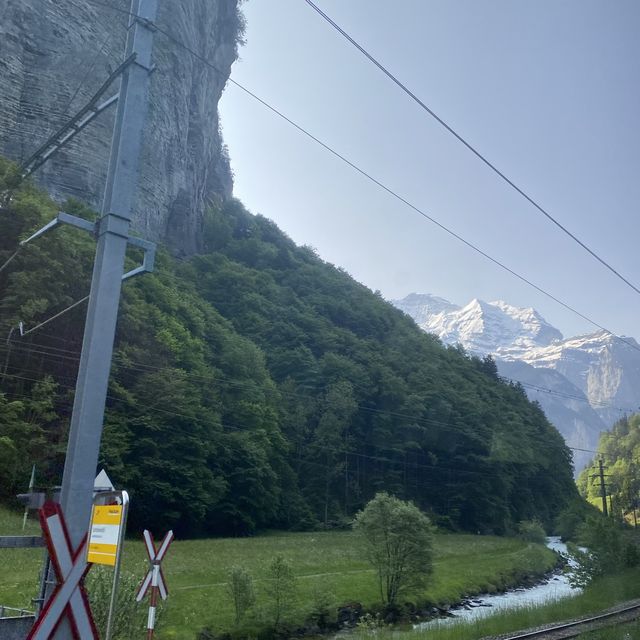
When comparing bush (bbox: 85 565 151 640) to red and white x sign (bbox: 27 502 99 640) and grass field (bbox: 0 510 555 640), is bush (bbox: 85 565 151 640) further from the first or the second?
red and white x sign (bbox: 27 502 99 640)

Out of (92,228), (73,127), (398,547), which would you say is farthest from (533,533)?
(92,228)

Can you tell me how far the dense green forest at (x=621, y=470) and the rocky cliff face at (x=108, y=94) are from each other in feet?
237

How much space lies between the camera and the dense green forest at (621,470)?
9369 centimetres

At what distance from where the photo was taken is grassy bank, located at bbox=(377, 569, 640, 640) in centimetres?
1892

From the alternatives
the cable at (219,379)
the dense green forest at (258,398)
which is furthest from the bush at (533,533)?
the cable at (219,379)

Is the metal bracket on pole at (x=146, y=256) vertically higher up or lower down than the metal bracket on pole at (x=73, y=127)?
lower down

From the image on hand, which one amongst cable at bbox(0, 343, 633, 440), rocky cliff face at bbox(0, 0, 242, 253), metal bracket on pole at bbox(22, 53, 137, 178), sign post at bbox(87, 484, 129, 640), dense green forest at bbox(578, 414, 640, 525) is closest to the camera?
sign post at bbox(87, 484, 129, 640)

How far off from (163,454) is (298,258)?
72.7 meters

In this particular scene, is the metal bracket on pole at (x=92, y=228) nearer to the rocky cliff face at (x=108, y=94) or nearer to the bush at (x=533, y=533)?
the rocky cliff face at (x=108, y=94)

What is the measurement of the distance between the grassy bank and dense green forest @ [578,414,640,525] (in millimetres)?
64133

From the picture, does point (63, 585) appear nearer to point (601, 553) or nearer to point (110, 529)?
point (110, 529)

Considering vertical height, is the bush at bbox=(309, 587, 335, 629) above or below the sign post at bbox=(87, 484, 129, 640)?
below

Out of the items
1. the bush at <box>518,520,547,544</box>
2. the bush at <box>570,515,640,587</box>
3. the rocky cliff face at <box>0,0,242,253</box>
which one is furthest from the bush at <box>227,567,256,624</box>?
the bush at <box>518,520,547,544</box>

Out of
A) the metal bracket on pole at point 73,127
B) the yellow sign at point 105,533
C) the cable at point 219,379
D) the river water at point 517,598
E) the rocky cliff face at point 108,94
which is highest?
the rocky cliff face at point 108,94
